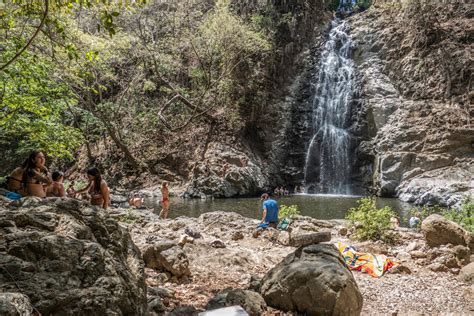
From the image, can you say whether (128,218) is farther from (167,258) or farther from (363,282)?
(363,282)

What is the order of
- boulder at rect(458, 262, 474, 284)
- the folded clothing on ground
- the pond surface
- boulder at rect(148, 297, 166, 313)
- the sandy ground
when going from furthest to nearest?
the pond surface → the folded clothing on ground → boulder at rect(458, 262, 474, 284) → the sandy ground → boulder at rect(148, 297, 166, 313)

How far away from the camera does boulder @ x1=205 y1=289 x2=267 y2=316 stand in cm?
347

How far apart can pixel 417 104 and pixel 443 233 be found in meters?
17.9

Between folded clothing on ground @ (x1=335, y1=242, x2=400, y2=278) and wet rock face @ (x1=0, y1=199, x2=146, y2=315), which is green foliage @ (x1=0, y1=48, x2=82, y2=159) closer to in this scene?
wet rock face @ (x1=0, y1=199, x2=146, y2=315)

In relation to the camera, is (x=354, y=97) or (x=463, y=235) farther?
(x=354, y=97)

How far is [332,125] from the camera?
2436cm

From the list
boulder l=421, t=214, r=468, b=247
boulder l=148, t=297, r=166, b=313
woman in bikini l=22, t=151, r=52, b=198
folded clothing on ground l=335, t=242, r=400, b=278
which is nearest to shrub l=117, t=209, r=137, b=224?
woman in bikini l=22, t=151, r=52, b=198

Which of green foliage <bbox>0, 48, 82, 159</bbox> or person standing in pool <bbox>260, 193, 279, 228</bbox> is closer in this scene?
green foliage <bbox>0, 48, 82, 159</bbox>

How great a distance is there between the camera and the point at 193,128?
1032 inches

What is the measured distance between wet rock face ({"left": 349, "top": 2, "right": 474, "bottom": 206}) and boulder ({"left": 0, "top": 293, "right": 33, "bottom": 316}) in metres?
18.4

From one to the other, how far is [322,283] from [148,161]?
23.0 metres

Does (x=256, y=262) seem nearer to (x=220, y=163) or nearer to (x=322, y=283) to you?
(x=322, y=283)

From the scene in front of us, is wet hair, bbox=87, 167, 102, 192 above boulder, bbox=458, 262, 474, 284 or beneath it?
above

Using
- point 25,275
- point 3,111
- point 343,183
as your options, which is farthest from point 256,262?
point 343,183
